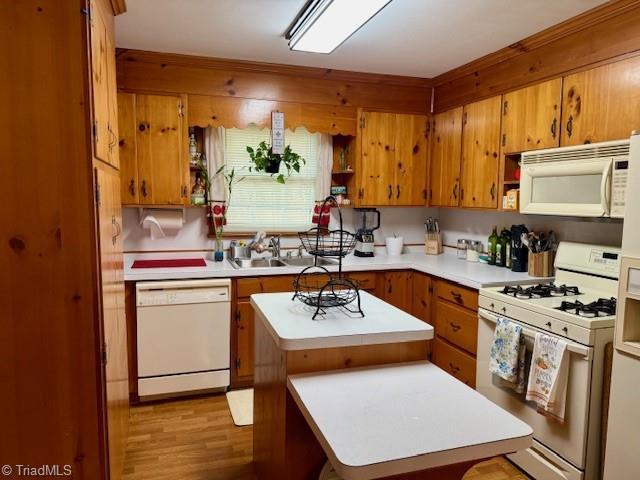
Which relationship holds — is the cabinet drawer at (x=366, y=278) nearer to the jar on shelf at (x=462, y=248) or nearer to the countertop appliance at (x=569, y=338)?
the jar on shelf at (x=462, y=248)

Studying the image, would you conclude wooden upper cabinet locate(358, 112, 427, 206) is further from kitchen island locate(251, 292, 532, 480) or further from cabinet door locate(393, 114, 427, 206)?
kitchen island locate(251, 292, 532, 480)

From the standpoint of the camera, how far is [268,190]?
3895mm

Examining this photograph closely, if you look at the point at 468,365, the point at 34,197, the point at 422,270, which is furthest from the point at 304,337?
the point at 422,270

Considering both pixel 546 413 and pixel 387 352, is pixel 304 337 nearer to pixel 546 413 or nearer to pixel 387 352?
pixel 387 352

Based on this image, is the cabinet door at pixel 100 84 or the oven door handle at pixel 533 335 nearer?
the cabinet door at pixel 100 84

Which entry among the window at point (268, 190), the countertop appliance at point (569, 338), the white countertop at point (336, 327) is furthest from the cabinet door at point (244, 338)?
the countertop appliance at point (569, 338)

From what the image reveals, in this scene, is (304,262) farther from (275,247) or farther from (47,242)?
(47,242)

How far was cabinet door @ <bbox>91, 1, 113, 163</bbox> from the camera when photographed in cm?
166

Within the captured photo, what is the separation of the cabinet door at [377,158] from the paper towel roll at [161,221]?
1489 millimetres

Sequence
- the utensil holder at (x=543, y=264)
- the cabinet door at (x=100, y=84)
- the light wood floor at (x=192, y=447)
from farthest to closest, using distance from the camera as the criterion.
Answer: the utensil holder at (x=543, y=264) → the light wood floor at (x=192, y=447) → the cabinet door at (x=100, y=84)

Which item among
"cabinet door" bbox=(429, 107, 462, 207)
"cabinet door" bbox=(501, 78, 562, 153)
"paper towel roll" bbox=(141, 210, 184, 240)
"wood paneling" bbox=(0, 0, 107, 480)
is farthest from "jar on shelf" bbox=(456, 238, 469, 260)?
"wood paneling" bbox=(0, 0, 107, 480)

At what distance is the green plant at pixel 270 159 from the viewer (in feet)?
12.0

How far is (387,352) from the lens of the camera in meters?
1.71

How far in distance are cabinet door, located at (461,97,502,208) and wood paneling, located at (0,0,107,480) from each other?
2643mm
